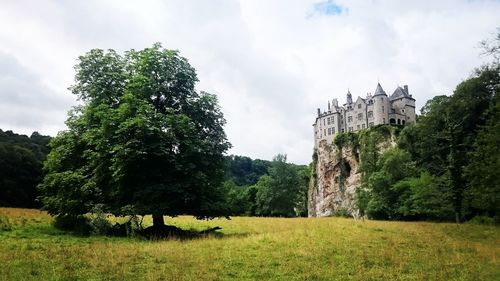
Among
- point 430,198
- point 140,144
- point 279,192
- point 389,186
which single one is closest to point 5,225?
point 140,144

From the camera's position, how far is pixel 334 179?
90312 millimetres

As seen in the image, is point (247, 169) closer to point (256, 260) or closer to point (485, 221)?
point (485, 221)

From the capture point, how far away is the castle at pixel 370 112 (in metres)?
93.9

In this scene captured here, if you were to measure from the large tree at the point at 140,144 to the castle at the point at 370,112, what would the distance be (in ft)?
236

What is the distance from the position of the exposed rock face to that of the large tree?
57.1 meters

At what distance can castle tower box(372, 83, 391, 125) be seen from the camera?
306ft

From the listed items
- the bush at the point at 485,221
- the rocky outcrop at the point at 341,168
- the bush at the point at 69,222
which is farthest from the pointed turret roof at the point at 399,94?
the bush at the point at 69,222

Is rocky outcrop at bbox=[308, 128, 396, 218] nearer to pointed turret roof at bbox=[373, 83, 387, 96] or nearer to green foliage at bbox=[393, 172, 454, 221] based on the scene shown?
pointed turret roof at bbox=[373, 83, 387, 96]

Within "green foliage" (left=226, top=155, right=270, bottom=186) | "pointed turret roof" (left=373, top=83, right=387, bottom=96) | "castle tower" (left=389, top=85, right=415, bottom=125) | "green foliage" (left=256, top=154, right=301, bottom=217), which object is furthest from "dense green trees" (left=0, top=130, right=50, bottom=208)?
"green foliage" (left=226, top=155, right=270, bottom=186)

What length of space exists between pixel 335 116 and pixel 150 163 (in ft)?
288

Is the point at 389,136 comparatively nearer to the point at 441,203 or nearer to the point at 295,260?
the point at 441,203

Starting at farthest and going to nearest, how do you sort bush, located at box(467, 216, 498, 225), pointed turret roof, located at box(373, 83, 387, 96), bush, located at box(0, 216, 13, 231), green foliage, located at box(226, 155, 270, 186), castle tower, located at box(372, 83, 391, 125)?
green foliage, located at box(226, 155, 270, 186) < pointed turret roof, located at box(373, 83, 387, 96) < castle tower, located at box(372, 83, 391, 125) < bush, located at box(467, 216, 498, 225) < bush, located at box(0, 216, 13, 231)

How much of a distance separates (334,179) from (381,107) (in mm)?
19951

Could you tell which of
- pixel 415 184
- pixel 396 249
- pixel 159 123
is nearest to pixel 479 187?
pixel 415 184
